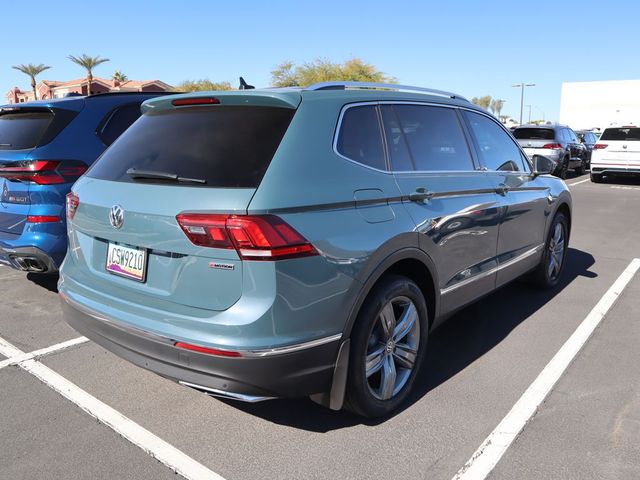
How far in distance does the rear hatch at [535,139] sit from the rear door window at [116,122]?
1357cm

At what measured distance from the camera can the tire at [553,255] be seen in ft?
17.4

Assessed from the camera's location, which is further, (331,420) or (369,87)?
(369,87)

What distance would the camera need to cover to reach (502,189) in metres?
4.20

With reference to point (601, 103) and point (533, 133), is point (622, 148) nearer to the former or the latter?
point (533, 133)

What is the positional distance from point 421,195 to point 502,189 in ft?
4.21

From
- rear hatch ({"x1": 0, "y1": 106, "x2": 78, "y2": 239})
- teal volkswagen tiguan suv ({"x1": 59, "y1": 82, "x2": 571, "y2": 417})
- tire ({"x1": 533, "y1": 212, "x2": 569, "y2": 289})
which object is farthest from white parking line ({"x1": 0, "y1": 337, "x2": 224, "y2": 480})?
tire ({"x1": 533, "y1": 212, "x2": 569, "y2": 289})

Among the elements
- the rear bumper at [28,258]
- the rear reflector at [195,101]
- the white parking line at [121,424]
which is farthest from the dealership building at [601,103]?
the white parking line at [121,424]

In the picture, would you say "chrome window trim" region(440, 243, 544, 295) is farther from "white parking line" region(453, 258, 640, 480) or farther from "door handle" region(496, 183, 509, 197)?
"white parking line" region(453, 258, 640, 480)

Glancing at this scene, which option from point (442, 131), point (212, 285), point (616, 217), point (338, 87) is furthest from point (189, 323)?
point (616, 217)

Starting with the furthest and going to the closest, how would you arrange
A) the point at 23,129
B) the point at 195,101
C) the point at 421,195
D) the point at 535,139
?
the point at 535,139, the point at 23,129, the point at 421,195, the point at 195,101

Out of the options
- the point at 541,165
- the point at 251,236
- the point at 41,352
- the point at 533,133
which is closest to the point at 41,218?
the point at 41,352

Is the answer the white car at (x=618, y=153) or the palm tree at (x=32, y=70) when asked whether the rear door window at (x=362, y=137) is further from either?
the palm tree at (x=32, y=70)

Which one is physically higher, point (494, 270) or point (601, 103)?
point (601, 103)

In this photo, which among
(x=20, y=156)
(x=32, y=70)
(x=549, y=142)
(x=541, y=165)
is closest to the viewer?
(x=20, y=156)
